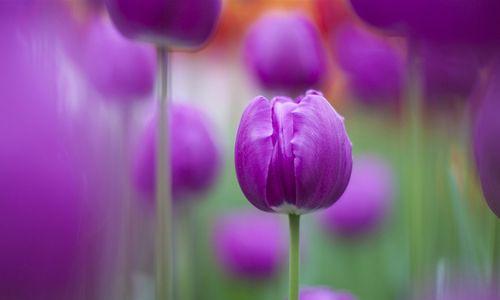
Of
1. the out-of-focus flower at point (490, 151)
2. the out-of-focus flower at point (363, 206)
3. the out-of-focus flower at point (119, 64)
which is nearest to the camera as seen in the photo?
the out-of-focus flower at point (490, 151)

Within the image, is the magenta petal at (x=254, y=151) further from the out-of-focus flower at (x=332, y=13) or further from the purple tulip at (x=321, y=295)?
the out-of-focus flower at (x=332, y=13)

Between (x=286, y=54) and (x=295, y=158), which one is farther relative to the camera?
(x=286, y=54)

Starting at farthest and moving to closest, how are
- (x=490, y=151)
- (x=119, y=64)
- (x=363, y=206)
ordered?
1. (x=363, y=206)
2. (x=119, y=64)
3. (x=490, y=151)

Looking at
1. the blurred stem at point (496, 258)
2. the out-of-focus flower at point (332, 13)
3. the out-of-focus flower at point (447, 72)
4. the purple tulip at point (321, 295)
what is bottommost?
the purple tulip at point (321, 295)

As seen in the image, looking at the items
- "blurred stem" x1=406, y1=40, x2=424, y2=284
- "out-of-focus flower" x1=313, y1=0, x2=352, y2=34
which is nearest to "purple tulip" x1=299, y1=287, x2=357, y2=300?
"blurred stem" x1=406, y1=40, x2=424, y2=284

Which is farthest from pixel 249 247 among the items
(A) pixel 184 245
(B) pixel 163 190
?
(B) pixel 163 190

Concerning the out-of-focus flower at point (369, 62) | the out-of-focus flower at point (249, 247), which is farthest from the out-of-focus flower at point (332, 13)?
the out-of-focus flower at point (249, 247)

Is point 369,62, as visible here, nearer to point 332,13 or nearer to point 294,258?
point 332,13
